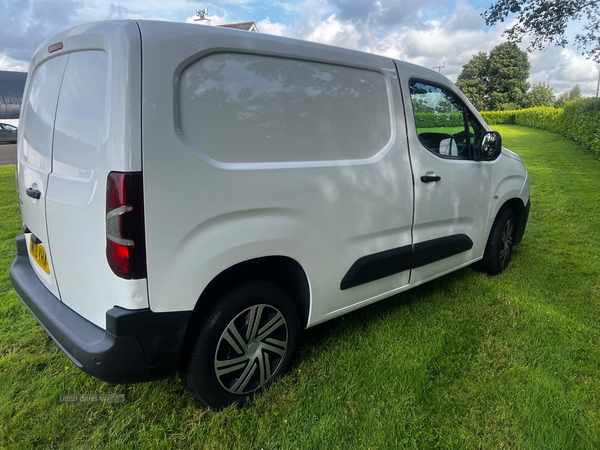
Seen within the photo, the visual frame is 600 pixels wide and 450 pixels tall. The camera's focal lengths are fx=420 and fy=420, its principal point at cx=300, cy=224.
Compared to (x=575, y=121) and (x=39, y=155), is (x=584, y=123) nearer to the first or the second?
(x=575, y=121)

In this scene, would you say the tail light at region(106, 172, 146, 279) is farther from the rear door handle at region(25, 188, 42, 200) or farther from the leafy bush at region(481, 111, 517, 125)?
the leafy bush at region(481, 111, 517, 125)

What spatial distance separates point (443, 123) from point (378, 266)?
52.0 inches

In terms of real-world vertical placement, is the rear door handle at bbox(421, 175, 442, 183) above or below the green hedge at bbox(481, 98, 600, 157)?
below

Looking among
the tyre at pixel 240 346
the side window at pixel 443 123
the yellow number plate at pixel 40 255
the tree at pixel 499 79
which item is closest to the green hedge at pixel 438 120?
the side window at pixel 443 123

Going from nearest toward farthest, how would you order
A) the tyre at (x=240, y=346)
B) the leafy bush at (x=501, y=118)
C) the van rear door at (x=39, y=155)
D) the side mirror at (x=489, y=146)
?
the tyre at (x=240, y=346) → the van rear door at (x=39, y=155) → the side mirror at (x=489, y=146) → the leafy bush at (x=501, y=118)

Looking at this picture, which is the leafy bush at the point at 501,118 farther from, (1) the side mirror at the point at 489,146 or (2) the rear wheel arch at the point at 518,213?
(1) the side mirror at the point at 489,146

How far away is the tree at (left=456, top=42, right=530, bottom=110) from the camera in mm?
45656

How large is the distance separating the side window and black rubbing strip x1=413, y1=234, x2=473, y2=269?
0.66 metres

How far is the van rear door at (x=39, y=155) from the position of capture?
2.20 metres

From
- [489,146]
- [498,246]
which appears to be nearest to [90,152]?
[489,146]

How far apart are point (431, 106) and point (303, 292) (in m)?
1.78

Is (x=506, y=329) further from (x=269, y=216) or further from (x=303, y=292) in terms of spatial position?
(x=269, y=216)

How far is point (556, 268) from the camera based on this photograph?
4.36 meters

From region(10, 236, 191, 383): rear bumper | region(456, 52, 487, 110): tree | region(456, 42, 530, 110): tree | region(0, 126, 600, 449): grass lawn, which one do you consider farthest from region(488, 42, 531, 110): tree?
region(10, 236, 191, 383): rear bumper
